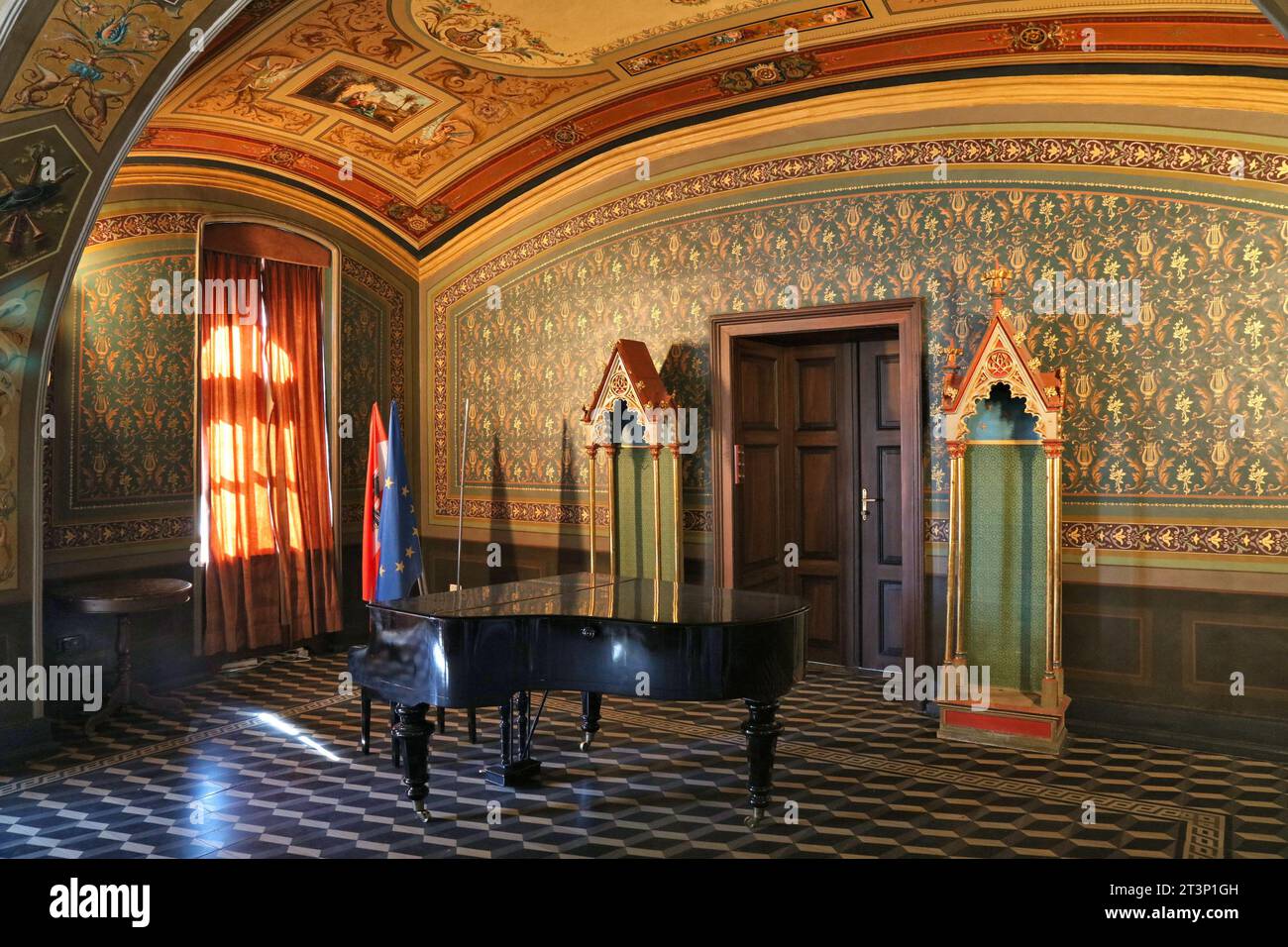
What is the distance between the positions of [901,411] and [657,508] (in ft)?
5.38

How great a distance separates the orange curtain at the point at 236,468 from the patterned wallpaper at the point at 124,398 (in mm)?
142

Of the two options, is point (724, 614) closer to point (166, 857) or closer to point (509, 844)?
point (509, 844)

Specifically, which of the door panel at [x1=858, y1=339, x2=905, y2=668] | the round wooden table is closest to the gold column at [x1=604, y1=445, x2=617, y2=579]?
the door panel at [x1=858, y1=339, x2=905, y2=668]

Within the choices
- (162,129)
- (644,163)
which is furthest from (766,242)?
(162,129)

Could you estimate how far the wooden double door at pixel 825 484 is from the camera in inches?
258

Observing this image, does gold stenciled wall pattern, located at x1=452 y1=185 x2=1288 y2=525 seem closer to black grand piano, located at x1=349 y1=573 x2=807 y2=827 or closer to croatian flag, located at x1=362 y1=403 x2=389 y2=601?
croatian flag, located at x1=362 y1=403 x2=389 y2=601

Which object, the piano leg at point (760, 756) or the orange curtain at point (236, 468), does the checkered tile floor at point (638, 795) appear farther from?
the orange curtain at point (236, 468)

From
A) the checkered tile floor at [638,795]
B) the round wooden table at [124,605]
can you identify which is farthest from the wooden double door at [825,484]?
the round wooden table at [124,605]

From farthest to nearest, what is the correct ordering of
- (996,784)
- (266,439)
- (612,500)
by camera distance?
(266,439), (612,500), (996,784)

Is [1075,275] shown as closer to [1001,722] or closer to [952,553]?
[952,553]

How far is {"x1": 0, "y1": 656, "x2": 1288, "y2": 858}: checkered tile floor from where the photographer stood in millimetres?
3793

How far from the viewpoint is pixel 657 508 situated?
6.52 m

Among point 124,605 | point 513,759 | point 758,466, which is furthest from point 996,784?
point 124,605

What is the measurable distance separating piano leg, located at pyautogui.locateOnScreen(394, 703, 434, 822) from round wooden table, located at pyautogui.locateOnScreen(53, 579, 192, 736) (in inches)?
91.8
